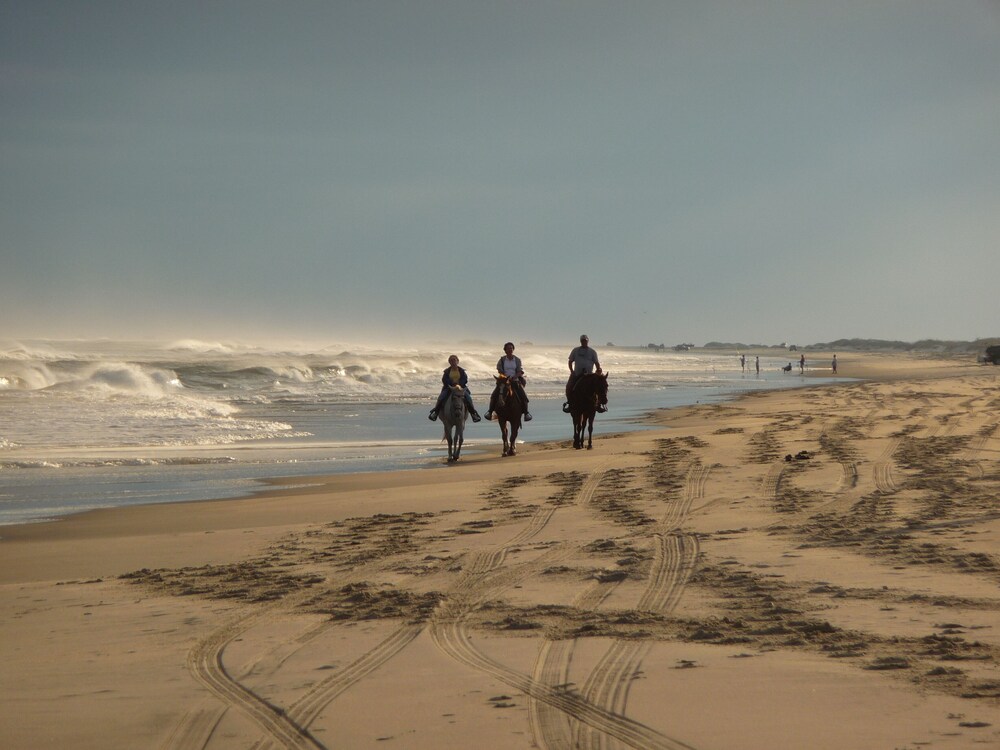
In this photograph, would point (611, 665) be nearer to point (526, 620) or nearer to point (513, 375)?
point (526, 620)

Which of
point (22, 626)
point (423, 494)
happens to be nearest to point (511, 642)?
point (22, 626)

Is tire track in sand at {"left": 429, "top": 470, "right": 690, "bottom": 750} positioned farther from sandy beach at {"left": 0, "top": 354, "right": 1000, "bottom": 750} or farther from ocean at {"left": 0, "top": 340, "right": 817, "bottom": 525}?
ocean at {"left": 0, "top": 340, "right": 817, "bottom": 525}

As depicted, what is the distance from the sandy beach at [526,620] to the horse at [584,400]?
6650mm

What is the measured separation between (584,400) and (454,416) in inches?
101

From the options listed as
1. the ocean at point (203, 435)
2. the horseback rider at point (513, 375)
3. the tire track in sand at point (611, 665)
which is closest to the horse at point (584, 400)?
the horseback rider at point (513, 375)

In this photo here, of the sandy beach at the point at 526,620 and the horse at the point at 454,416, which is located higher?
the horse at the point at 454,416

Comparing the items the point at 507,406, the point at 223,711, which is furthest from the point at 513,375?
the point at 223,711

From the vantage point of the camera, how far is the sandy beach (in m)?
3.89

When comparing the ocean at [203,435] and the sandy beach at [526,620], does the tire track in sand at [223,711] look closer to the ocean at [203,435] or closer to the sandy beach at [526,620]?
the sandy beach at [526,620]

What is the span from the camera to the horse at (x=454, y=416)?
1655 centimetres

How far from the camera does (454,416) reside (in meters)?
16.6

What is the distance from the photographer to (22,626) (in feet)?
19.1

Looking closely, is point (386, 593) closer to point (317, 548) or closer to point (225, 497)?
point (317, 548)

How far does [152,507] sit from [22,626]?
18.0ft
